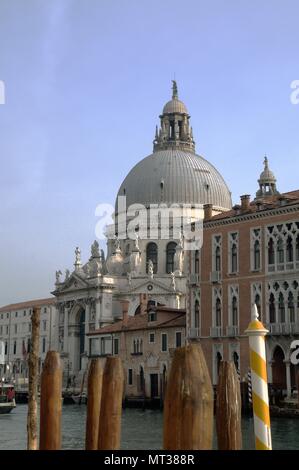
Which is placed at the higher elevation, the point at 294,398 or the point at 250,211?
the point at 250,211

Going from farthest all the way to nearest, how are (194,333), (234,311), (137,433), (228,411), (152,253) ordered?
(152,253)
(194,333)
(234,311)
(137,433)
(228,411)

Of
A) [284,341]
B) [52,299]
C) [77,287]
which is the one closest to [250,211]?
[284,341]

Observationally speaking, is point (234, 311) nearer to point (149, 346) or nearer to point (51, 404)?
point (149, 346)

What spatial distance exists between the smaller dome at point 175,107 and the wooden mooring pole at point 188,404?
239ft

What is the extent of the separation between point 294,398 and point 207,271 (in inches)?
324

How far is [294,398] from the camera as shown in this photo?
2872 centimetres

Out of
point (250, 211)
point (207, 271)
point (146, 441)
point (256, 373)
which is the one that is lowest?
point (146, 441)

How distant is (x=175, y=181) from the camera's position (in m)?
67.4

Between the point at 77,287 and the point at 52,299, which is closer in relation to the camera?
the point at 77,287

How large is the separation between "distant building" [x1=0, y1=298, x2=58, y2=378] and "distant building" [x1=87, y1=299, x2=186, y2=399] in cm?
2431

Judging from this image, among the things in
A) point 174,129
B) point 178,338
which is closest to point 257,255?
point 178,338

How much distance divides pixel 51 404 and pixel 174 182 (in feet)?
200

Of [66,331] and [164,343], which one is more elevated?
[66,331]
